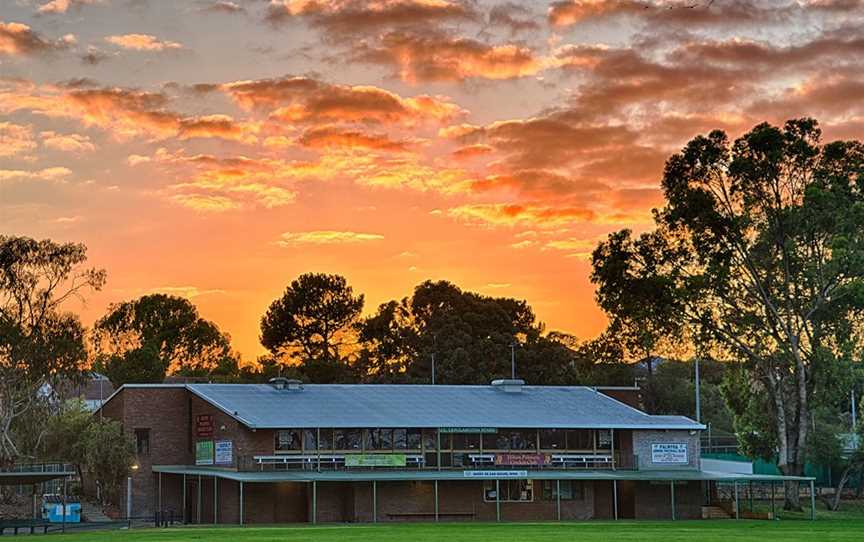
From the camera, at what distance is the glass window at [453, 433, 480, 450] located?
71250mm

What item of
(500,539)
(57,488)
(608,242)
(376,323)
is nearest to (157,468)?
(57,488)

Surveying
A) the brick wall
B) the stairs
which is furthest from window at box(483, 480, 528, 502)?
A: the stairs

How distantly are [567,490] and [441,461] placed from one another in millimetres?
6900

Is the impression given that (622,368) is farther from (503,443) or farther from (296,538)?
(296,538)

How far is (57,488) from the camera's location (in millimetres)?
75875

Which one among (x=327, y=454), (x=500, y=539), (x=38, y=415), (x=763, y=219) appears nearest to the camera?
(x=500, y=539)

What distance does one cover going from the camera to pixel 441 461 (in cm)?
7062

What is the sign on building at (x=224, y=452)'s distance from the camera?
224 feet

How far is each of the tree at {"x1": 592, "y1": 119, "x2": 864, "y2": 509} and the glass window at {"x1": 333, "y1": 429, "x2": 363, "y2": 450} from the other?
16.9m

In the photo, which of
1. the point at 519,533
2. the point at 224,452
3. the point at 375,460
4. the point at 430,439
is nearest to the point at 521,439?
the point at 430,439

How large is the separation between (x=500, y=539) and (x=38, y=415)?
43253 mm

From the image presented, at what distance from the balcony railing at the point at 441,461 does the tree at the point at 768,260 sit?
889cm

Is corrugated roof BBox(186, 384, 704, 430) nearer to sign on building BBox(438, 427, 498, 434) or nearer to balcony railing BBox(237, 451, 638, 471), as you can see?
sign on building BBox(438, 427, 498, 434)

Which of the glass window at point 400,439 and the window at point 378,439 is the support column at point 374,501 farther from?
the glass window at point 400,439
